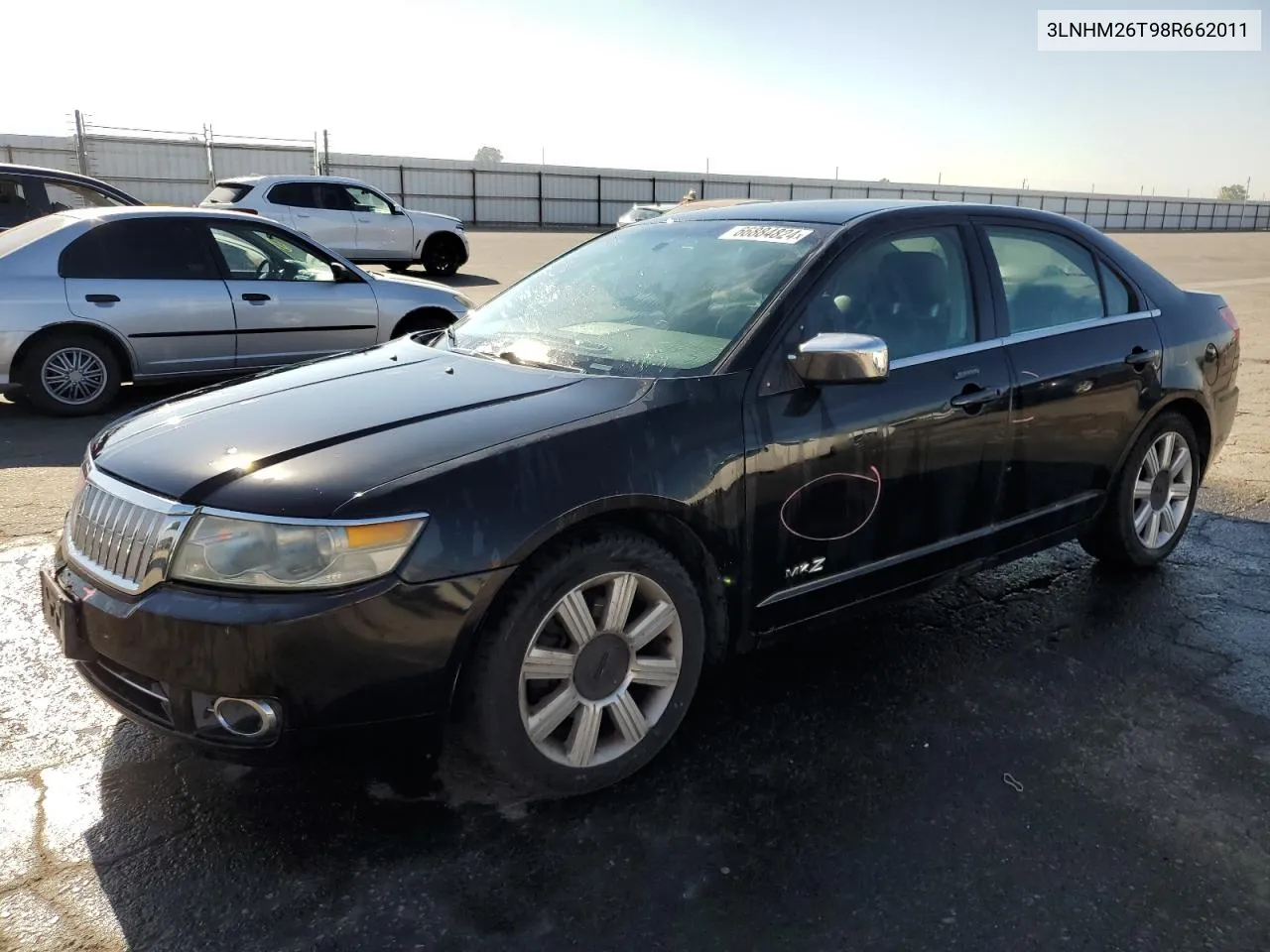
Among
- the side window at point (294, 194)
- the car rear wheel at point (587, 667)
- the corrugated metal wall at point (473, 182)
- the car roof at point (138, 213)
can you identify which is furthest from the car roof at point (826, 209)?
the corrugated metal wall at point (473, 182)

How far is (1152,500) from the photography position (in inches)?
171

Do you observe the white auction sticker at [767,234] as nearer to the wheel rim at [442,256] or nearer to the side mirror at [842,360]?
the side mirror at [842,360]

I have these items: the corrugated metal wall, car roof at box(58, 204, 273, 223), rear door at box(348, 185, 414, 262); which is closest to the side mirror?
car roof at box(58, 204, 273, 223)

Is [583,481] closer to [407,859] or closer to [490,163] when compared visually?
[407,859]

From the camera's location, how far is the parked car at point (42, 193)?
9438 mm

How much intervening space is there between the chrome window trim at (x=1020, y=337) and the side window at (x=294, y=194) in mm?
14343

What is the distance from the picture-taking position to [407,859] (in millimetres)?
2453

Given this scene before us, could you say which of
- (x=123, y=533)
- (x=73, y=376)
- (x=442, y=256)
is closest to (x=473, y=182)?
(x=442, y=256)

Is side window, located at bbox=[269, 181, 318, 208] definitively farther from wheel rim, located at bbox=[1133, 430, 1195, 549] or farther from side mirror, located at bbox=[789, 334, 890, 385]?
side mirror, located at bbox=[789, 334, 890, 385]

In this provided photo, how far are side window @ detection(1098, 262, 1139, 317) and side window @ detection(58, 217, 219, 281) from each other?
5.93m

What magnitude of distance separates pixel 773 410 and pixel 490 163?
1415 inches

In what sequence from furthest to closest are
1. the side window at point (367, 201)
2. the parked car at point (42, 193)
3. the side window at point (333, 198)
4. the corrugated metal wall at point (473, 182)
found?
1. the corrugated metal wall at point (473, 182)
2. the side window at point (367, 201)
3. the side window at point (333, 198)
4. the parked car at point (42, 193)

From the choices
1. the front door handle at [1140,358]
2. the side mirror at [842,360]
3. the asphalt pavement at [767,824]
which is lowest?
the asphalt pavement at [767,824]

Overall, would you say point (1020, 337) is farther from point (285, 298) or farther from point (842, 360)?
point (285, 298)
